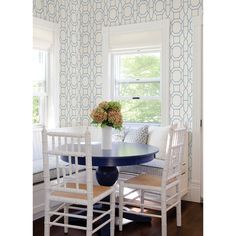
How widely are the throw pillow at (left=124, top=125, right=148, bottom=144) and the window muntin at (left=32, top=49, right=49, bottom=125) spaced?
1223mm

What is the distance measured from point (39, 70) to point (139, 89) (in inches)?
56.0

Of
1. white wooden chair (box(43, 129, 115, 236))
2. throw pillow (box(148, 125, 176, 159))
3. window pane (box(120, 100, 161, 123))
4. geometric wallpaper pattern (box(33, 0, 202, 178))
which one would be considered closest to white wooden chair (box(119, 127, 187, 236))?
white wooden chair (box(43, 129, 115, 236))

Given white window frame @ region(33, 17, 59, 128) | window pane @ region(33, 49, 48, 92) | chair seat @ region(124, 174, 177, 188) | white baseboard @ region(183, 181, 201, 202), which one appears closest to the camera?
chair seat @ region(124, 174, 177, 188)

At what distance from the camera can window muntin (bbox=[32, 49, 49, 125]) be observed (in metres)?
4.42

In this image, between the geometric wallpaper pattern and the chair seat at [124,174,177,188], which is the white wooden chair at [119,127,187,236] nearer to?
the chair seat at [124,174,177,188]

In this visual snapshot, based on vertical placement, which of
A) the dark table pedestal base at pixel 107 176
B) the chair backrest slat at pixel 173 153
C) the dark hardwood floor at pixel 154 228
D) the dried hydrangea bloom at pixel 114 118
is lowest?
the dark hardwood floor at pixel 154 228

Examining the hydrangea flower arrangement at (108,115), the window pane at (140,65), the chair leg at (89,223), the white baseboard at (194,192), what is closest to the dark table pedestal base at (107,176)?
the hydrangea flower arrangement at (108,115)

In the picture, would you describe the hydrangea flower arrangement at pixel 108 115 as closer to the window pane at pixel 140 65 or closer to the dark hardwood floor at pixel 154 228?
the dark hardwood floor at pixel 154 228

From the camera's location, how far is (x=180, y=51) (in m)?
4.23

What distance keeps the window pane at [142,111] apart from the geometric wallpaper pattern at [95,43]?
1.02ft

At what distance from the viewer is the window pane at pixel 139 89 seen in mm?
4586

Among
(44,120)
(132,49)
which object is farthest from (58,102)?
(132,49)

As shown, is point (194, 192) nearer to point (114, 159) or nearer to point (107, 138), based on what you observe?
point (107, 138)
